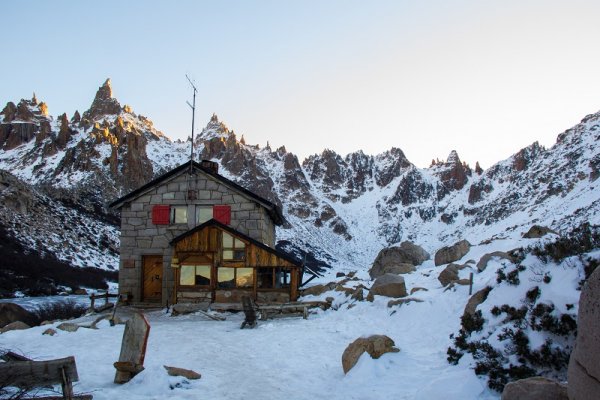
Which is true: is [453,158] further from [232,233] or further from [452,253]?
[232,233]

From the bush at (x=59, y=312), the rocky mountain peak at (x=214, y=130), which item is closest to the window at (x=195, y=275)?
the bush at (x=59, y=312)

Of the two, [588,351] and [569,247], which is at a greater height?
[569,247]

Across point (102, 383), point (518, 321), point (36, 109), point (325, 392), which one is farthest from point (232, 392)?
point (36, 109)

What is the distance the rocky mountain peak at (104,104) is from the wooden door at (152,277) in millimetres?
148250

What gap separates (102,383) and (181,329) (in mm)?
7800

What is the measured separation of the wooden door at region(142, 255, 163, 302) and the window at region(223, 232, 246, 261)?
4106 mm

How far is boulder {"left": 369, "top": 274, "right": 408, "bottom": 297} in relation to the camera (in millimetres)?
19406

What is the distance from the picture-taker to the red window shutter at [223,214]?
24.6m

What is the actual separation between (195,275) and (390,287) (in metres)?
9.47

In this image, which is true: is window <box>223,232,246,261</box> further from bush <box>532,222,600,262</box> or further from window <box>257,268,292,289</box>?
bush <box>532,222,600,262</box>

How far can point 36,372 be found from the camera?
602 centimetres

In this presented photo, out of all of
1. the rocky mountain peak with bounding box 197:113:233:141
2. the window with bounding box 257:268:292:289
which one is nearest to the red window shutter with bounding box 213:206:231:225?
the window with bounding box 257:268:292:289

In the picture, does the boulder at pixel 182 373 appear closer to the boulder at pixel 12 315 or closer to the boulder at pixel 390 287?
the boulder at pixel 390 287

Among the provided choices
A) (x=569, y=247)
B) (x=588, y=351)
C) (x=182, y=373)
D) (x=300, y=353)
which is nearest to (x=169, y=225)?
(x=300, y=353)
